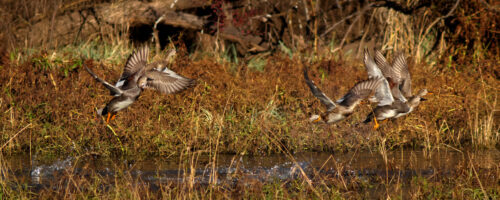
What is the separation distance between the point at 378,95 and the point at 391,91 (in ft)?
1.09

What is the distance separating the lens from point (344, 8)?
13.7m

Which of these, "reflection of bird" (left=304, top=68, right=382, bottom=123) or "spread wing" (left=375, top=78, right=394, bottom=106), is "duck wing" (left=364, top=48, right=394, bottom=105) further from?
"reflection of bird" (left=304, top=68, right=382, bottom=123)

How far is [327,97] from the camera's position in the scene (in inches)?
223

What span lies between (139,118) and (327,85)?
3088 mm

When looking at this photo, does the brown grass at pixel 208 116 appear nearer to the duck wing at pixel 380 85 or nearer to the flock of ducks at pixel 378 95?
the flock of ducks at pixel 378 95

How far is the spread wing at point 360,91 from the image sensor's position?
6250 mm

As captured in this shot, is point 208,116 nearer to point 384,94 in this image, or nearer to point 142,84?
point 142,84

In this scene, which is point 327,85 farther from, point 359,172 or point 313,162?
point 359,172

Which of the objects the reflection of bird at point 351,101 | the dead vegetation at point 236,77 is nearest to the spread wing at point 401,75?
the dead vegetation at point 236,77

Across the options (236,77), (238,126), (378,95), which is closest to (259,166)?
(238,126)

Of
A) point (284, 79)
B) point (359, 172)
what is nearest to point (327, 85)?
point (284, 79)

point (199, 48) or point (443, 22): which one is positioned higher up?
point (443, 22)

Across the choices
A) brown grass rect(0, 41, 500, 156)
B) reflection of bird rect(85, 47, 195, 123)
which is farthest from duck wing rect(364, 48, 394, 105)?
reflection of bird rect(85, 47, 195, 123)

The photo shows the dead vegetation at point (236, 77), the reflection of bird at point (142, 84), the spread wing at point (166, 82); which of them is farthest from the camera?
the dead vegetation at point (236, 77)
